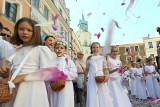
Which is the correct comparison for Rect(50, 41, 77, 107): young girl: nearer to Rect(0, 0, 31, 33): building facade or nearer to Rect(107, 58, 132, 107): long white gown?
Rect(107, 58, 132, 107): long white gown

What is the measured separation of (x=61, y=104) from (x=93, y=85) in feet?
3.38

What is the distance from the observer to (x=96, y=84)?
14.3 ft

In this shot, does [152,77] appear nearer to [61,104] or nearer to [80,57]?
[80,57]

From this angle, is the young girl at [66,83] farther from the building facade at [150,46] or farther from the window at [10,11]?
the building facade at [150,46]

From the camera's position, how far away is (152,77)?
9641mm

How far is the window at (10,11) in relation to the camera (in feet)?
44.9

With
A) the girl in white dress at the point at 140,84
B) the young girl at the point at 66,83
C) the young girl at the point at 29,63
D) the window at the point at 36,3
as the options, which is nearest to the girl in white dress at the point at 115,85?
the young girl at the point at 66,83

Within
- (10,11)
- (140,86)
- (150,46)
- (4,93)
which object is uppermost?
(150,46)

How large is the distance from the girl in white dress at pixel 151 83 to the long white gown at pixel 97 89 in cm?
538

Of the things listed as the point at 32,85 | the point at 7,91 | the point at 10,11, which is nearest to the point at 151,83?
the point at 32,85

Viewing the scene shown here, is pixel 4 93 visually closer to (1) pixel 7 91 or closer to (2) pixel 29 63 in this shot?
(1) pixel 7 91

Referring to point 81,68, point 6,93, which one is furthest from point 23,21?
point 81,68

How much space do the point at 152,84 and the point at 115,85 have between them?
513 cm

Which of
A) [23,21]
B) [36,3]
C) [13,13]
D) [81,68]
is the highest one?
[36,3]
